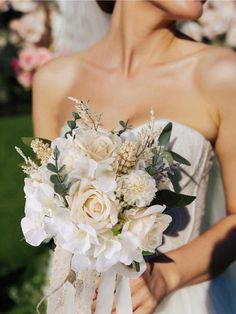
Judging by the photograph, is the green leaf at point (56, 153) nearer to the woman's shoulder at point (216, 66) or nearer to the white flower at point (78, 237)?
the white flower at point (78, 237)

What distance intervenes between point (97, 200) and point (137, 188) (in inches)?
4.3

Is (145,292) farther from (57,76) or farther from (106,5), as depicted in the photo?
(106,5)

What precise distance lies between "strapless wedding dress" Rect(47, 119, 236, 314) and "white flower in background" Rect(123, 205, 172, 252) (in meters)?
0.54

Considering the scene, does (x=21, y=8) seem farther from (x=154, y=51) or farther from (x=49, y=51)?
(x=154, y=51)

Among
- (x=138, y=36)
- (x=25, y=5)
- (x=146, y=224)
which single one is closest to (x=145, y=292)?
(x=146, y=224)

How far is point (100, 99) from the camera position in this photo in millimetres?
2893

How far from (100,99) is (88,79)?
126mm

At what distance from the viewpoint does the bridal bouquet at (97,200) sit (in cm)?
204

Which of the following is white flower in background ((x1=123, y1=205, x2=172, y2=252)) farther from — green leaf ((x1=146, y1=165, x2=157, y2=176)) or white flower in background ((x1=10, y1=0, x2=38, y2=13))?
white flower in background ((x1=10, y1=0, x2=38, y2=13))

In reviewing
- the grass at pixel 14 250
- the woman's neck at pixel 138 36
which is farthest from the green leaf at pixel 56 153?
the grass at pixel 14 250

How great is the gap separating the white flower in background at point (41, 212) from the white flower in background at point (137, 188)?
0.16m

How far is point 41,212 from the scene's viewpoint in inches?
83.0

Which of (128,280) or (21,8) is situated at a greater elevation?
(128,280)

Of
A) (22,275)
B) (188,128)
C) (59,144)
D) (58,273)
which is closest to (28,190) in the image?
(59,144)
